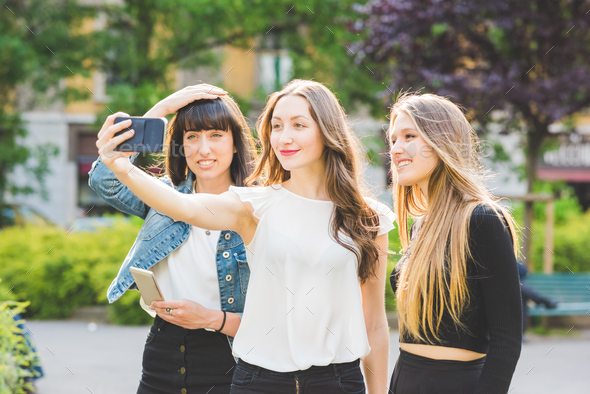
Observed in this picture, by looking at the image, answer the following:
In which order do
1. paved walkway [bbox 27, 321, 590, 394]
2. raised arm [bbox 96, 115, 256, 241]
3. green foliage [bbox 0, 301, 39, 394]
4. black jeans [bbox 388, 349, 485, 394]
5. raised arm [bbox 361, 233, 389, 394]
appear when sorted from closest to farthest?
1. raised arm [bbox 96, 115, 256, 241]
2. black jeans [bbox 388, 349, 485, 394]
3. raised arm [bbox 361, 233, 389, 394]
4. green foliage [bbox 0, 301, 39, 394]
5. paved walkway [bbox 27, 321, 590, 394]

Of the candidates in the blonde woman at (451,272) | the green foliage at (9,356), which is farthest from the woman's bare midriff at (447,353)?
the green foliage at (9,356)

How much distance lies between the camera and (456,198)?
204 cm

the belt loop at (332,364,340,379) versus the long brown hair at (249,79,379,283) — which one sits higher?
the long brown hair at (249,79,379,283)

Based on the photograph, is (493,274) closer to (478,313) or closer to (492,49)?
(478,313)

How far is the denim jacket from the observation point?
230 centimetres

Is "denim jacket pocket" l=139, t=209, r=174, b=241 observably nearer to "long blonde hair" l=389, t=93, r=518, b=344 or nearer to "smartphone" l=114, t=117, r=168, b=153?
"smartphone" l=114, t=117, r=168, b=153

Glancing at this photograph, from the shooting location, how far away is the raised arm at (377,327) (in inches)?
86.1

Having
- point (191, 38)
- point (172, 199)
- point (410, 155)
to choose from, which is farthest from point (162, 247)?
point (191, 38)

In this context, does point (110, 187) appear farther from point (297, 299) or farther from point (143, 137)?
point (297, 299)

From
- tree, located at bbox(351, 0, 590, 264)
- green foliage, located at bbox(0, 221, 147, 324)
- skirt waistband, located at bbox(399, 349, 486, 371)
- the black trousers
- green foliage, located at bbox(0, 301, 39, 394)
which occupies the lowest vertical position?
green foliage, located at bbox(0, 221, 147, 324)

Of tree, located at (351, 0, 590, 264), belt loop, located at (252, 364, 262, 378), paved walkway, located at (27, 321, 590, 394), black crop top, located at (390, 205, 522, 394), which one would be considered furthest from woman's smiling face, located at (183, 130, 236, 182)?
tree, located at (351, 0, 590, 264)

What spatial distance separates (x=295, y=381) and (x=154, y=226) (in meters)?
0.89

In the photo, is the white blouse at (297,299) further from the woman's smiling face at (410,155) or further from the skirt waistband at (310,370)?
the woman's smiling face at (410,155)

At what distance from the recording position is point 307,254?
2.01 meters
